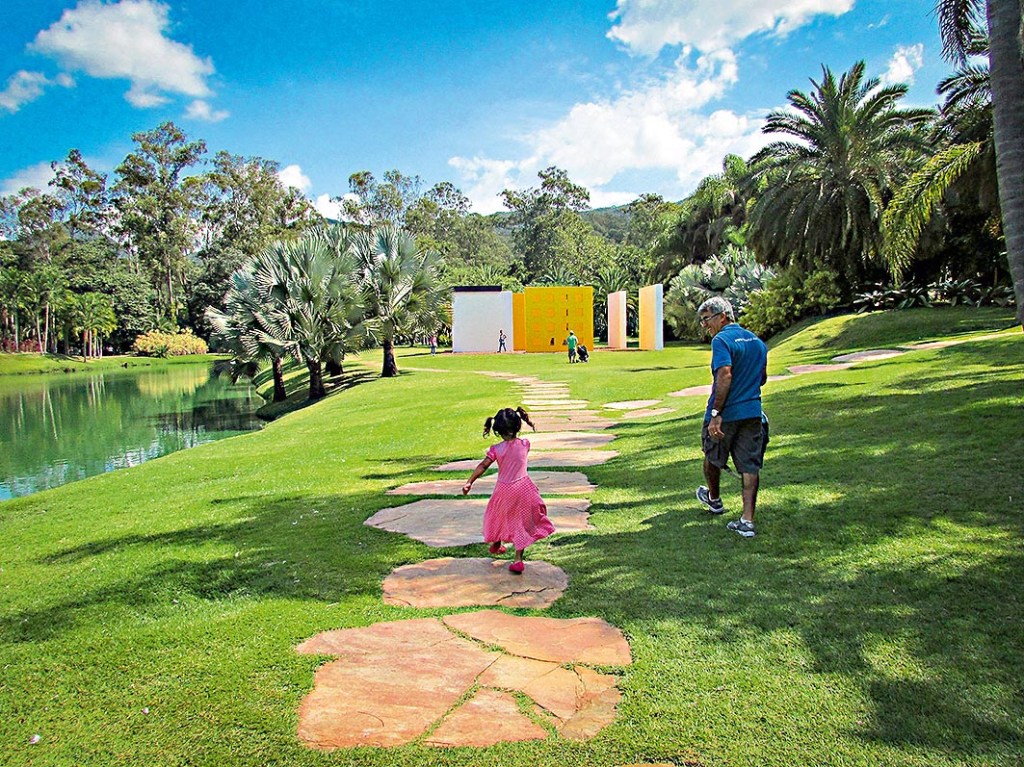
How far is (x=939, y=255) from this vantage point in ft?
76.8

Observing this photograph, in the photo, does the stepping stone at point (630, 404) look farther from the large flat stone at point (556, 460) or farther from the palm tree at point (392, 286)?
the palm tree at point (392, 286)

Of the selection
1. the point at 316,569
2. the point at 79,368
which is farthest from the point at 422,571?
the point at 79,368

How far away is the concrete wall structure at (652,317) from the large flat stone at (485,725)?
33103 millimetres

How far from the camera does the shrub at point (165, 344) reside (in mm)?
64062

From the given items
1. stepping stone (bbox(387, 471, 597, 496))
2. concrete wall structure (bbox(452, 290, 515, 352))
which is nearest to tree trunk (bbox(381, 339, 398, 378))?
concrete wall structure (bbox(452, 290, 515, 352))

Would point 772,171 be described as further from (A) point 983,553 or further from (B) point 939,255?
(A) point 983,553

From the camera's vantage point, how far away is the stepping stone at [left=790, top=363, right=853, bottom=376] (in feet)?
40.7

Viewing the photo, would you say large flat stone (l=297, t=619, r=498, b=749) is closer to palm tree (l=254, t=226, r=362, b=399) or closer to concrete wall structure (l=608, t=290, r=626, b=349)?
palm tree (l=254, t=226, r=362, b=399)

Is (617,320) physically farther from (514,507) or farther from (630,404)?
(514,507)

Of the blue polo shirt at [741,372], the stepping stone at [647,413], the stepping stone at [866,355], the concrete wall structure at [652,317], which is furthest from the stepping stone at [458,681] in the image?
the concrete wall structure at [652,317]

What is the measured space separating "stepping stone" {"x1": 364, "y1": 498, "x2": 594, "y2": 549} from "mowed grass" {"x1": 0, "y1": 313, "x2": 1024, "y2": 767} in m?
0.17

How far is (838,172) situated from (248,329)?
20.8 m

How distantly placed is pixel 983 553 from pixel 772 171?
2736cm

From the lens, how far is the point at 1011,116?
6043 mm
